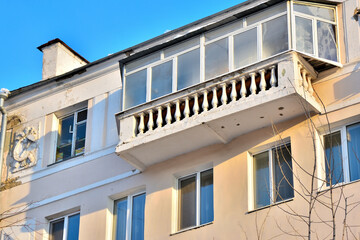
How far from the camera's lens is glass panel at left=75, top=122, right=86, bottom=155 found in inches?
919

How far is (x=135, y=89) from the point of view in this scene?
2169 cm

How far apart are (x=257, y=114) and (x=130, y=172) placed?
3.83 m

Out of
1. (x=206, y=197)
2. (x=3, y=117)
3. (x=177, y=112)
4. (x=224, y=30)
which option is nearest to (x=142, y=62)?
(x=177, y=112)

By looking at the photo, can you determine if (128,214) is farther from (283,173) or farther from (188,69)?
(283,173)

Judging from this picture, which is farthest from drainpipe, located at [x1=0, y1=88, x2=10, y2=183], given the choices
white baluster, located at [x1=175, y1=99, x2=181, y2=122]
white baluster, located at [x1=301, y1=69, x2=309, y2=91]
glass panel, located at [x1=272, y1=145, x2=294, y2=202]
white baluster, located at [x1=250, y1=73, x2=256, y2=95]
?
white baluster, located at [x1=301, y1=69, x2=309, y2=91]

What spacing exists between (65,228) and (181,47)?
206 inches

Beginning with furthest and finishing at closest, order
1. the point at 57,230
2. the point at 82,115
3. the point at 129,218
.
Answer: the point at 82,115, the point at 57,230, the point at 129,218

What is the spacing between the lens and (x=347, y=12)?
2012 centimetres

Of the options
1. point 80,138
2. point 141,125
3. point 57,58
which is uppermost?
point 57,58

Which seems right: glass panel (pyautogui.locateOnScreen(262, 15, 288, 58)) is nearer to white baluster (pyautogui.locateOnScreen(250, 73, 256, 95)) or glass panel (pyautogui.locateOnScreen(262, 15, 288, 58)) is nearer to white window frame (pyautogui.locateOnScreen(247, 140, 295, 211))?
white baluster (pyautogui.locateOnScreen(250, 73, 256, 95))

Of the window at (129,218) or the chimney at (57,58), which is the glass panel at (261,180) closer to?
the window at (129,218)

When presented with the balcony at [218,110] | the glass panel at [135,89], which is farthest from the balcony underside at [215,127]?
the glass panel at [135,89]

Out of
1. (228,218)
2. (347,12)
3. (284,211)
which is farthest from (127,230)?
(347,12)

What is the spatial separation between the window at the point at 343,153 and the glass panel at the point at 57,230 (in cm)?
713
